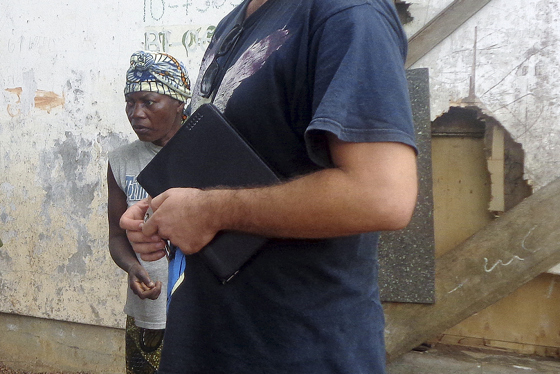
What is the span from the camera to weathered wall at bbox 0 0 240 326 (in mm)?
3600

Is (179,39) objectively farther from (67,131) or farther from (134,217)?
(134,217)

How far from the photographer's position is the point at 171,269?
1.28 meters

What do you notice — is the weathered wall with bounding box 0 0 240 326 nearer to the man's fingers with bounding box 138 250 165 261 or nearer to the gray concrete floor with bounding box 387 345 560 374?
the gray concrete floor with bounding box 387 345 560 374

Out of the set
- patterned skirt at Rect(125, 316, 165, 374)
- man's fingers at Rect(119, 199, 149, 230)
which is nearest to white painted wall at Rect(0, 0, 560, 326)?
patterned skirt at Rect(125, 316, 165, 374)

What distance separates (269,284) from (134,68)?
1.89 m

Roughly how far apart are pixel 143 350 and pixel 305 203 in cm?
178

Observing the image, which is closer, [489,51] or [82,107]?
[489,51]

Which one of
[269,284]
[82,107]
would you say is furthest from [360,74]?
[82,107]

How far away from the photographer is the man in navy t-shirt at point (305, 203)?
0.92m

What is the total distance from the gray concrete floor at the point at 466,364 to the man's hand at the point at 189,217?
172 cm

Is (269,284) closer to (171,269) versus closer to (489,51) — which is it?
(171,269)

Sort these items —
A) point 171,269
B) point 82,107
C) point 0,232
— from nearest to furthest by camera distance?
point 171,269 < point 82,107 < point 0,232

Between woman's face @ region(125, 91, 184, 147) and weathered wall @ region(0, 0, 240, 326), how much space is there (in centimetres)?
88

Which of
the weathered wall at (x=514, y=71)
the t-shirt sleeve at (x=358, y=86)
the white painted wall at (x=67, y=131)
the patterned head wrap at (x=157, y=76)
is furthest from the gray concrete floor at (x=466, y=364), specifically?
the white painted wall at (x=67, y=131)
